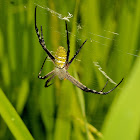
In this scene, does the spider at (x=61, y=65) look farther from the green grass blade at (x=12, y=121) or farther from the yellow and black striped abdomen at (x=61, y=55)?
the green grass blade at (x=12, y=121)

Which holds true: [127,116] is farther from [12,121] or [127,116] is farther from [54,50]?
[54,50]

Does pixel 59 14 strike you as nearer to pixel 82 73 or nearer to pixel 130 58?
pixel 82 73

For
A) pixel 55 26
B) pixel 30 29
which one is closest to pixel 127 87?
pixel 55 26

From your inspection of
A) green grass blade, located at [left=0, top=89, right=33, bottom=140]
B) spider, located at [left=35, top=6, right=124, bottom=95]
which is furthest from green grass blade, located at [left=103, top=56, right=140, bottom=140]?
spider, located at [left=35, top=6, right=124, bottom=95]

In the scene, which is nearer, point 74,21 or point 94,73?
point 74,21

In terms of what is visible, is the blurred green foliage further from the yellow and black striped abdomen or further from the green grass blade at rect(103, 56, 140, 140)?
the green grass blade at rect(103, 56, 140, 140)

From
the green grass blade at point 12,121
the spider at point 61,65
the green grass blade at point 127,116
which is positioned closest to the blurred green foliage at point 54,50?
the spider at point 61,65
